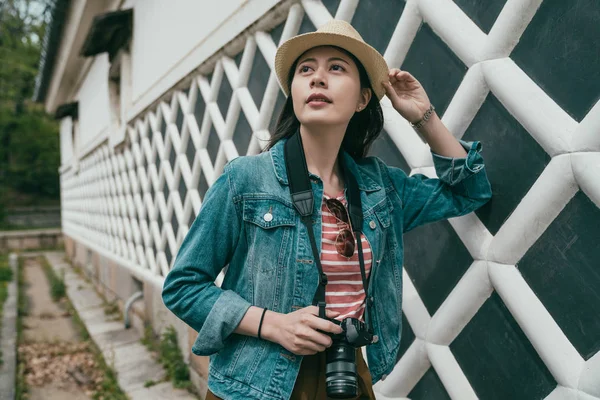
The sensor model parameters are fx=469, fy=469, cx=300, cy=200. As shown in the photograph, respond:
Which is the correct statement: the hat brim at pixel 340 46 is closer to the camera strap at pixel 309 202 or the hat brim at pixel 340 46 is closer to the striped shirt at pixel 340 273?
the camera strap at pixel 309 202

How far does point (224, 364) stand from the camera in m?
1.26

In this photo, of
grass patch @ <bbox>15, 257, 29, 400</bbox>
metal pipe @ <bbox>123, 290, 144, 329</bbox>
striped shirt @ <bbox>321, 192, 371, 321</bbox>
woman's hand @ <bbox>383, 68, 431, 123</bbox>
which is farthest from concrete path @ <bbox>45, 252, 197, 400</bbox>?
woman's hand @ <bbox>383, 68, 431, 123</bbox>

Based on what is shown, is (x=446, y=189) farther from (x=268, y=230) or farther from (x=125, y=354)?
(x=125, y=354)

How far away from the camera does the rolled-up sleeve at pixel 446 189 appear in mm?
1422

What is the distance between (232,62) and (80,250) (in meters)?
8.38

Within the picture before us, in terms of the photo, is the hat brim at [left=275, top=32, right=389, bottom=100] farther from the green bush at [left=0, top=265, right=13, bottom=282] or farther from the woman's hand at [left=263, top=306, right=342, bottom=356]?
the green bush at [left=0, top=265, right=13, bottom=282]

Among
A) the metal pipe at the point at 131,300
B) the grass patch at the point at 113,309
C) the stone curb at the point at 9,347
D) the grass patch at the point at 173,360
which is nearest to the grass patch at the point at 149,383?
the grass patch at the point at 173,360

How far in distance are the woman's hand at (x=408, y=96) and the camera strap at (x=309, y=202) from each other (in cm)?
31

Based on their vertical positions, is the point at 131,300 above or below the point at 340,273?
below

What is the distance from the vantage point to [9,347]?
454 cm

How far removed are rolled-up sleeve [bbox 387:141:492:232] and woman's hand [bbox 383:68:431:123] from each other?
0.48 ft

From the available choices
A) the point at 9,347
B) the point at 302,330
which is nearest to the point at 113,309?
the point at 9,347

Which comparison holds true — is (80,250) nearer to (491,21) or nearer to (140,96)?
(140,96)

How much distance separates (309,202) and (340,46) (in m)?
0.44
